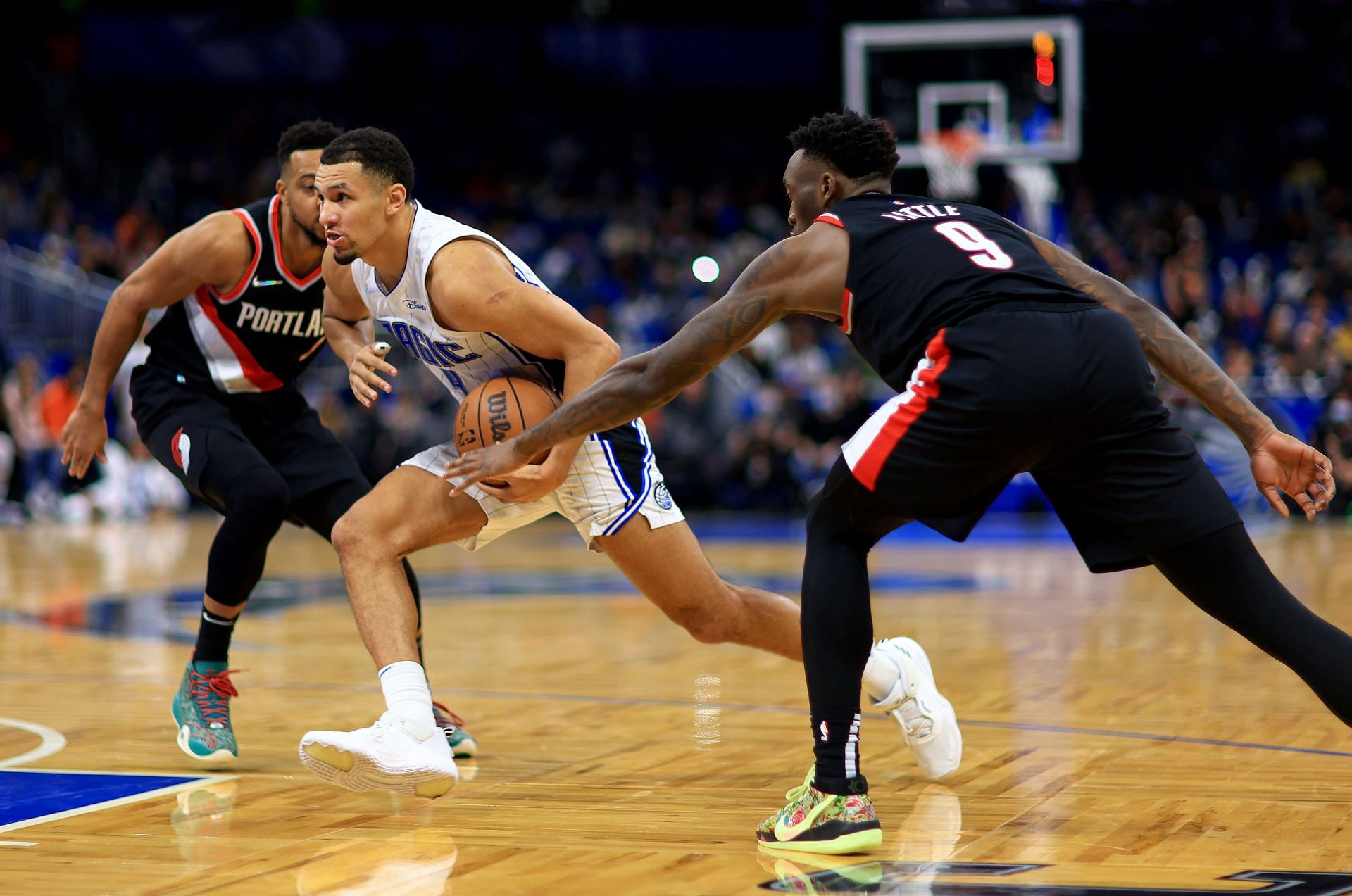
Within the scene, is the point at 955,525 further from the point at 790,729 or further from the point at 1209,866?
the point at 790,729

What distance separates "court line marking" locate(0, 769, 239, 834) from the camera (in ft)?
12.8

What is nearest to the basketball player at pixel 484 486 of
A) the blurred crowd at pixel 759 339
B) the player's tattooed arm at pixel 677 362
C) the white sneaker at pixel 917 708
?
the white sneaker at pixel 917 708

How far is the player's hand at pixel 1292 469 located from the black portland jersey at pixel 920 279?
0.55 m

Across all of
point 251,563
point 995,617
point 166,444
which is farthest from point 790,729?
point 995,617

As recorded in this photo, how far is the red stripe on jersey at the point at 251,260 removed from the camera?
17.2ft

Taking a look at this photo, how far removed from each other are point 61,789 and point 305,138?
2159mm

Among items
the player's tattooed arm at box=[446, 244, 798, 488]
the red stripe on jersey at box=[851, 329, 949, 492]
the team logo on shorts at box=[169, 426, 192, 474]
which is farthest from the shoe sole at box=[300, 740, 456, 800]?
the team logo on shorts at box=[169, 426, 192, 474]

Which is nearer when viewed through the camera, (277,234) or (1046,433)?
(1046,433)

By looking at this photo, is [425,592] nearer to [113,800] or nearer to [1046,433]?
[113,800]

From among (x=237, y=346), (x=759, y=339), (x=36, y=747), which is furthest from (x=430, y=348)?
(x=759, y=339)

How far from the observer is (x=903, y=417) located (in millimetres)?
3566

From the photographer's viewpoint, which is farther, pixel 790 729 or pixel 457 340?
pixel 790 729

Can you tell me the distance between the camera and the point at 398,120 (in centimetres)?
2497

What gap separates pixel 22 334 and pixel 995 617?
14.2 metres
